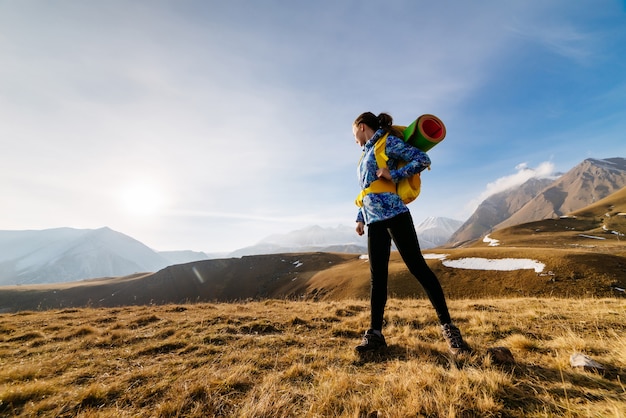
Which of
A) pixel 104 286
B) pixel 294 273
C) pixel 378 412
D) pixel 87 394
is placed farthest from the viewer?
pixel 104 286

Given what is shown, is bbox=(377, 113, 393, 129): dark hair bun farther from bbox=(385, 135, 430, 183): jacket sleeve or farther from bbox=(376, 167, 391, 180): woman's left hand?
bbox=(376, 167, 391, 180): woman's left hand

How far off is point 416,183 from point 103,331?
25.2 ft

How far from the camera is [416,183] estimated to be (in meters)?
4.16

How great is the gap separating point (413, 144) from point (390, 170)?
532 millimetres

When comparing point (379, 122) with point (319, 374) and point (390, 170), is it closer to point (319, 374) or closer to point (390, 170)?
point (390, 170)

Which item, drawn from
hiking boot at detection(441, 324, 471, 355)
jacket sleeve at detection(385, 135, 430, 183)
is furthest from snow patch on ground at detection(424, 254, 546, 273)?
jacket sleeve at detection(385, 135, 430, 183)

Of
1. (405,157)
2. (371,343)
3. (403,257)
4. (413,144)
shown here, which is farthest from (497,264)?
(405,157)

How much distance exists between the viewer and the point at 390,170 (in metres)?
4.29

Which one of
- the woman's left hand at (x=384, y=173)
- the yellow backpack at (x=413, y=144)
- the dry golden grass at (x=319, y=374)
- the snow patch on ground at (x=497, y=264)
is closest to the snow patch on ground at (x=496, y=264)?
the snow patch on ground at (x=497, y=264)

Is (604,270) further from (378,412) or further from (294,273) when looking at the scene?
(294,273)

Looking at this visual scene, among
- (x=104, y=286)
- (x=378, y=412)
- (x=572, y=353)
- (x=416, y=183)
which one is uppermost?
(x=416, y=183)

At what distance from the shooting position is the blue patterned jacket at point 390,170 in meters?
3.89

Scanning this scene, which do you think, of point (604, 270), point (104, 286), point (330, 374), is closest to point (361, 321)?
point (330, 374)

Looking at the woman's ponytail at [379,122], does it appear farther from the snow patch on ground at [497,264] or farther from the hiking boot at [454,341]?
the snow patch on ground at [497,264]
